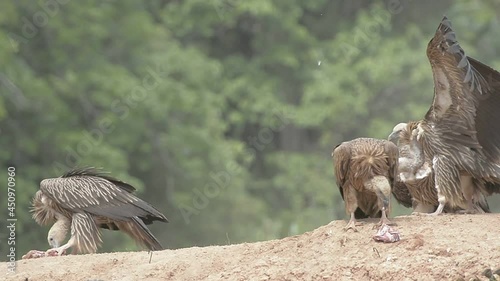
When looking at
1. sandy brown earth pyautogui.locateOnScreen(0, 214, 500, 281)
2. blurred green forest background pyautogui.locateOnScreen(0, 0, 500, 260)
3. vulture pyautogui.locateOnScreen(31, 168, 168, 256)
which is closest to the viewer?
sandy brown earth pyautogui.locateOnScreen(0, 214, 500, 281)

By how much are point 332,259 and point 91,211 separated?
3.33 meters

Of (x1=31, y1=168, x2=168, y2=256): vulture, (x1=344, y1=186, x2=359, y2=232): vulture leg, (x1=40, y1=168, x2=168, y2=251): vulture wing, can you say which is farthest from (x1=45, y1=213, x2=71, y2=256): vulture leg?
(x1=344, y1=186, x2=359, y2=232): vulture leg

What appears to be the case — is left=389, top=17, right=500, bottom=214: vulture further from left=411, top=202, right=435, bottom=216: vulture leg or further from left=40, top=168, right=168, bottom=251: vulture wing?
left=40, top=168, right=168, bottom=251: vulture wing

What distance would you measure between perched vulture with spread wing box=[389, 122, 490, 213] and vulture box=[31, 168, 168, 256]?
224 centimetres

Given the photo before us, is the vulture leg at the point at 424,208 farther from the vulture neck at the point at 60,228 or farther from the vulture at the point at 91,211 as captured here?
the vulture neck at the point at 60,228

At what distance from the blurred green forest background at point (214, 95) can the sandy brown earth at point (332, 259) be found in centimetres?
1079

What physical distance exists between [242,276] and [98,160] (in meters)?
14.4

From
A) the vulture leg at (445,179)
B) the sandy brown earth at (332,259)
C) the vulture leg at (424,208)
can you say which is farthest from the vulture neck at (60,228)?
the vulture leg at (445,179)

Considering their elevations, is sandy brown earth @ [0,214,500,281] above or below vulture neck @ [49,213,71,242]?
below

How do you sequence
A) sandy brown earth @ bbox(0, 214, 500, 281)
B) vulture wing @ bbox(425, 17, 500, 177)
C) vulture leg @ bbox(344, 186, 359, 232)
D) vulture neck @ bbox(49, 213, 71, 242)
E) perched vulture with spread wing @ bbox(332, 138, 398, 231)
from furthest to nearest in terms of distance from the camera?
1. vulture neck @ bbox(49, 213, 71, 242)
2. vulture wing @ bbox(425, 17, 500, 177)
3. vulture leg @ bbox(344, 186, 359, 232)
4. perched vulture with spread wing @ bbox(332, 138, 398, 231)
5. sandy brown earth @ bbox(0, 214, 500, 281)

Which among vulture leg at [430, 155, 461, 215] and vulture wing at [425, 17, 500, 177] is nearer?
vulture wing at [425, 17, 500, 177]

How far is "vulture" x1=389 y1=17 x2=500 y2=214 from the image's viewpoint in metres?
10.9

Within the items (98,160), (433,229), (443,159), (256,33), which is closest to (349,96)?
(256,33)

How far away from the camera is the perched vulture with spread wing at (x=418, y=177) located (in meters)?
11.2
